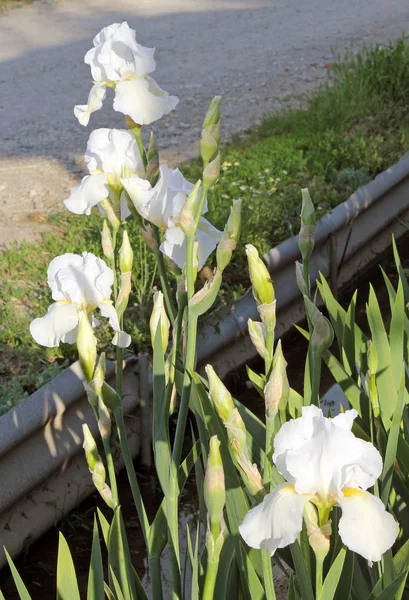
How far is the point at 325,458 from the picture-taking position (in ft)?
3.38

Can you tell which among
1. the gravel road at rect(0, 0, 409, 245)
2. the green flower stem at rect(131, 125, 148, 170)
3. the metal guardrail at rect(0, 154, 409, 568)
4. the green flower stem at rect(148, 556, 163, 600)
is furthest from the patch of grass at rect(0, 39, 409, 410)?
the green flower stem at rect(131, 125, 148, 170)

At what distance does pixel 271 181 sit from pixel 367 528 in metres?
3.50

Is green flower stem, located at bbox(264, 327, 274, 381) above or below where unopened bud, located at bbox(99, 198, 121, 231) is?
below

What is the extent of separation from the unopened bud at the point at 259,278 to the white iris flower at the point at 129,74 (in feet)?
1.28

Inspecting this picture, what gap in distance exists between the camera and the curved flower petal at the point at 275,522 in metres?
0.98

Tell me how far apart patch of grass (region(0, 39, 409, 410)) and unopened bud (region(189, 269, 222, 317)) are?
1667 mm

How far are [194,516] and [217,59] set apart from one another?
19.2ft

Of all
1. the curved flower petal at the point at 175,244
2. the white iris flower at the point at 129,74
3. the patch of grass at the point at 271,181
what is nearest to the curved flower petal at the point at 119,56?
the white iris flower at the point at 129,74

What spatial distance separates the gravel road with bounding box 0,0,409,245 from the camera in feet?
17.4

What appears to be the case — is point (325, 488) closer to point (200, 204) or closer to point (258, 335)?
point (258, 335)

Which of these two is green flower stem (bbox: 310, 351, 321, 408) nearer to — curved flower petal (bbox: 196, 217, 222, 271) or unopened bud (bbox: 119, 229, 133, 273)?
curved flower petal (bbox: 196, 217, 222, 271)

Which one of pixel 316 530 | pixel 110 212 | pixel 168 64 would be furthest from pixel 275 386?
pixel 168 64

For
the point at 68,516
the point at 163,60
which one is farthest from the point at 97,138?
the point at 163,60

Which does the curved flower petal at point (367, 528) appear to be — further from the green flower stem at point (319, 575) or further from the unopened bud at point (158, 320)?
the unopened bud at point (158, 320)
